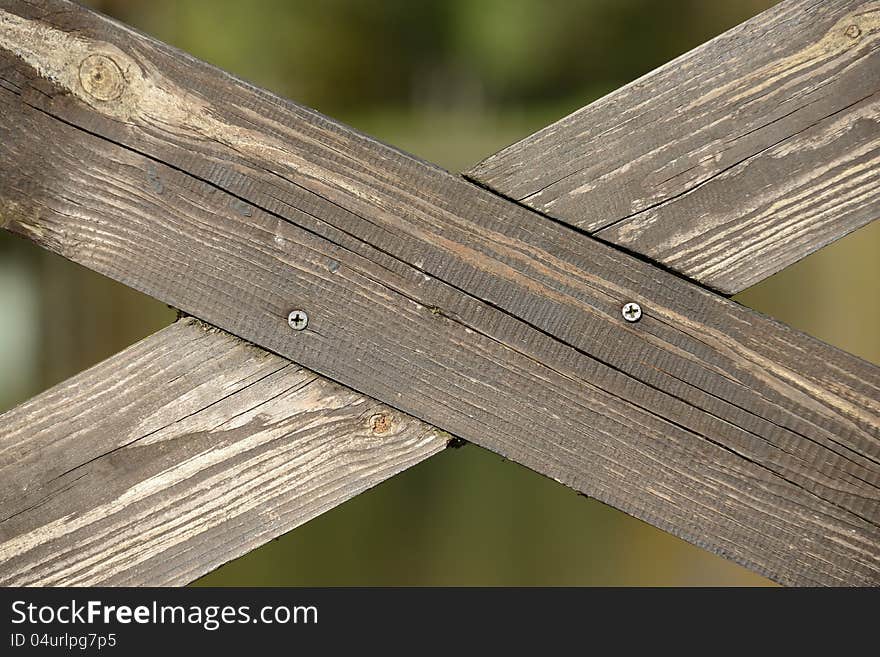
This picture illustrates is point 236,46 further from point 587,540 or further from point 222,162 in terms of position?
point 222,162

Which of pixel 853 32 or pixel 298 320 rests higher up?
pixel 853 32

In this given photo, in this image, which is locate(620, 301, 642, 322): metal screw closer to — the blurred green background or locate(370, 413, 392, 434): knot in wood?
locate(370, 413, 392, 434): knot in wood

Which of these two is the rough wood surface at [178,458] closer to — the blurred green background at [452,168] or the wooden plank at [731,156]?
the wooden plank at [731,156]

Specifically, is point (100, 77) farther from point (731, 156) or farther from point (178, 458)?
point (731, 156)

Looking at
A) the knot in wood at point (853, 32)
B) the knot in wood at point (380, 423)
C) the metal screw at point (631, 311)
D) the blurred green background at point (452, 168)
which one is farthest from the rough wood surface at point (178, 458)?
the blurred green background at point (452, 168)

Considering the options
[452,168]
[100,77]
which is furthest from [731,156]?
[452,168]

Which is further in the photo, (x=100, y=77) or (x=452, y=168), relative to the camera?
(x=452, y=168)

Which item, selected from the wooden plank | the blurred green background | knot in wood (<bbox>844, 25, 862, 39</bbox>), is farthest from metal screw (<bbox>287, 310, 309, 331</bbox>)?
the blurred green background
